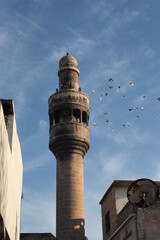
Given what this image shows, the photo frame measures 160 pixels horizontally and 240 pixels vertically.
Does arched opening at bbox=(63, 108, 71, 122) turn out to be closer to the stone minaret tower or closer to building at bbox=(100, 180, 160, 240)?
the stone minaret tower

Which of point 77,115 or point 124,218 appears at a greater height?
point 77,115

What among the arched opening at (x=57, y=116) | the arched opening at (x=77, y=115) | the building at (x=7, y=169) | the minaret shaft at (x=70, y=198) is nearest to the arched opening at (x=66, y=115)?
the arched opening at (x=77, y=115)

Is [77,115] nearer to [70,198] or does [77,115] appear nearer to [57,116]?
[57,116]

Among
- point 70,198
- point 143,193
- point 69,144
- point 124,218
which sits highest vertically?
point 69,144

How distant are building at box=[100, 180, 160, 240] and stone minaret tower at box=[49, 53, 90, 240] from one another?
3680mm

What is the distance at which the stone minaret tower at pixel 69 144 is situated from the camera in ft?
104

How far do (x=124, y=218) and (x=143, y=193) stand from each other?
3251 millimetres

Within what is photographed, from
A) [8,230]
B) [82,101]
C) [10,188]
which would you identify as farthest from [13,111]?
[82,101]

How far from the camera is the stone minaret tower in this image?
104 feet

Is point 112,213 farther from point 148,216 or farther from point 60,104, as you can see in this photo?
point 60,104

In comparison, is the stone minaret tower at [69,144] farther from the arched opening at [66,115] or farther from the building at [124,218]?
the building at [124,218]

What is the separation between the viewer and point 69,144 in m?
34.5

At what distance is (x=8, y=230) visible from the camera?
17.1 metres

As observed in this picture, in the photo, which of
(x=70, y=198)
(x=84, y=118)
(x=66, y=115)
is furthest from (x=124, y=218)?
(x=84, y=118)
